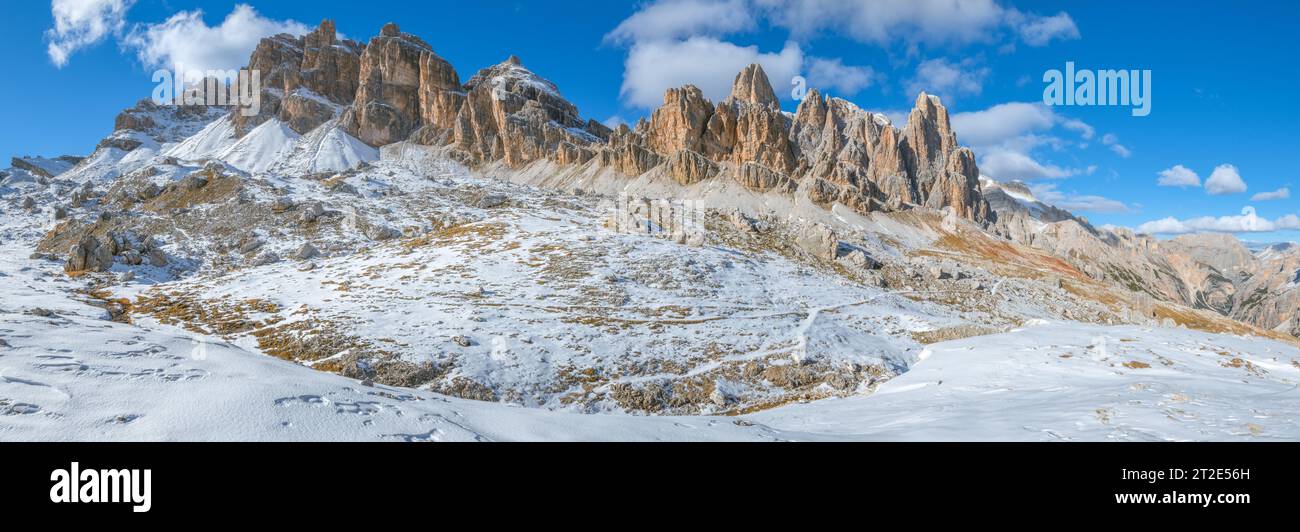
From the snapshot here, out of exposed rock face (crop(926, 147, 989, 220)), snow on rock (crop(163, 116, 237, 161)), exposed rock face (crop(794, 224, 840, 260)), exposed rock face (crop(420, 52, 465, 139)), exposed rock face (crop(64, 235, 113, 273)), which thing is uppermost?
exposed rock face (crop(420, 52, 465, 139))

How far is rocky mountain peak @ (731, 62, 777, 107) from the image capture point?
551 ft

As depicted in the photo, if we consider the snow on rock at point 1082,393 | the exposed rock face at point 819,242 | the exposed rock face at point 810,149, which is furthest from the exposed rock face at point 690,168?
the snow on rock at point 1082,393

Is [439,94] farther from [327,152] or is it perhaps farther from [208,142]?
[208,142]

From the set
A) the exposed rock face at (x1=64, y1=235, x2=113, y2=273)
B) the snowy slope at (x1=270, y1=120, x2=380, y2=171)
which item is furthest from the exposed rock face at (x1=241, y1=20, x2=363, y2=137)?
the exposed rock face at (x1=64, y1=235, x2=113, y2=273)

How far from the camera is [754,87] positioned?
168250 mm

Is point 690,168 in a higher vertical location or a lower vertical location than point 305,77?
lower

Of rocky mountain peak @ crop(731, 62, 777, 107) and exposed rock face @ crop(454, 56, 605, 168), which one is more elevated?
rocky mountain peak @ crop(731, 62, 777, 107)

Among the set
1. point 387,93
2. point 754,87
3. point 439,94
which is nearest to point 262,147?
point 387,93

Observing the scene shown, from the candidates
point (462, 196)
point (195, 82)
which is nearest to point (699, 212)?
point (462, 196)

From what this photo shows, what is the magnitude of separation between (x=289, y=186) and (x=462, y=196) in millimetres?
18377

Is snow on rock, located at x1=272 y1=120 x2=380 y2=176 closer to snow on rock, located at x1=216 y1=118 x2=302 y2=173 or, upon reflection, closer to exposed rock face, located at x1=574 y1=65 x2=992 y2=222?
snow on rock, located at x1=216 y1=118 x2=302 y2=173

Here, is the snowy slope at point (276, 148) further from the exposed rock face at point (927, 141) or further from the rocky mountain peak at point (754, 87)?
the exposed rock face at point (927, 141)
